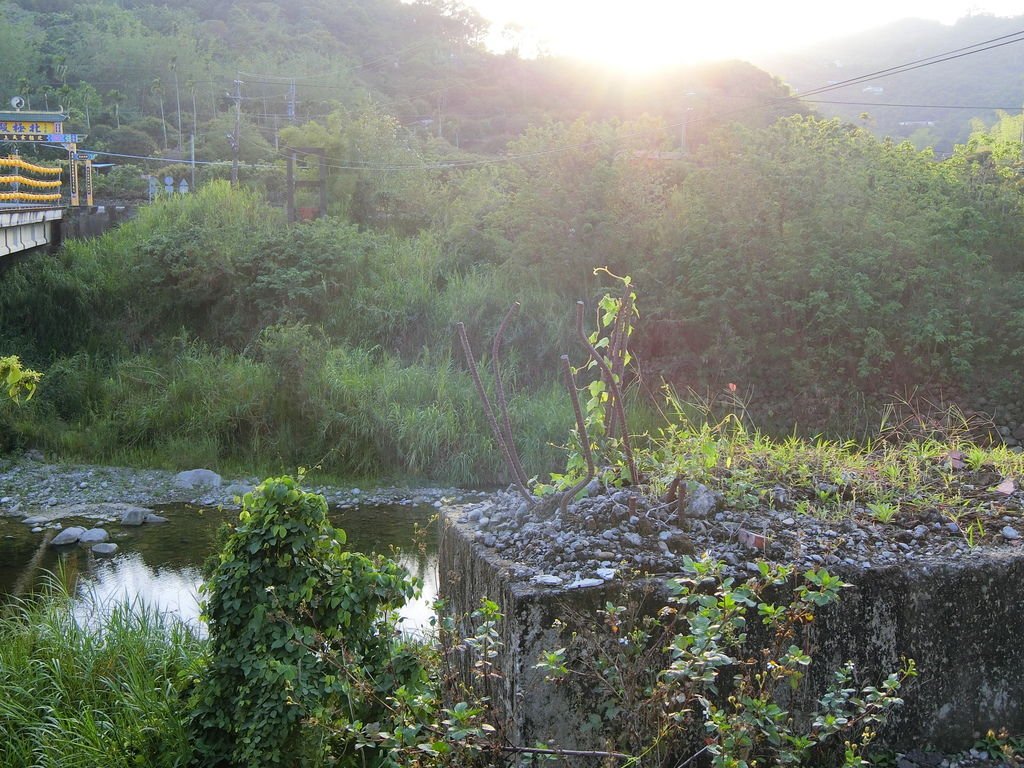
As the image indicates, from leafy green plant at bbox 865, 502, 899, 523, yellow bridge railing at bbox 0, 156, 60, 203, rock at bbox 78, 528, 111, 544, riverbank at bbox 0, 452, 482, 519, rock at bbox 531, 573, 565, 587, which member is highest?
yellow bridge railing at bbox 0, 156, 60, 203

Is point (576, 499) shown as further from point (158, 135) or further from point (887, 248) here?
point (158, 135)

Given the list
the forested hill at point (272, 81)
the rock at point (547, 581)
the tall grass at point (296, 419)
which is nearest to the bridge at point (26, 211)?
the tall grass at point (296, 419)

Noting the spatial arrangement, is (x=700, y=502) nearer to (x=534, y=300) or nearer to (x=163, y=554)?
(x=163, y=554)

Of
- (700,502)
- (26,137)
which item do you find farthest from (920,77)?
(700,502)

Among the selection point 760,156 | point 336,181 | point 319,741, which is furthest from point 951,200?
point 319,741

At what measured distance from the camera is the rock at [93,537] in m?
10.3

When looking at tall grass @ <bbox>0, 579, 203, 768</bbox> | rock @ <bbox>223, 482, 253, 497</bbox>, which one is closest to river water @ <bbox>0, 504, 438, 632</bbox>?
rock @ <bbox>223, 482, 253, 497</bbox>

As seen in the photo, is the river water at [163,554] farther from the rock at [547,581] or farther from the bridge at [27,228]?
the bridge at [27,228]

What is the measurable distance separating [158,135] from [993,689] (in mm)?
41389

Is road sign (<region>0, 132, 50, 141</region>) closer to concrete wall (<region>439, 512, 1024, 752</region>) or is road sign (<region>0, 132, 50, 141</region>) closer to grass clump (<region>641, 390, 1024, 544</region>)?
grass clump (<region>641, 390, 1024, 544</region>)

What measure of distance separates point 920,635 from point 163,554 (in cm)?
860

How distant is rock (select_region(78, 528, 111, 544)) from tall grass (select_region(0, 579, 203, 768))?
4969 mm

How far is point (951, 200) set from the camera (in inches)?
627

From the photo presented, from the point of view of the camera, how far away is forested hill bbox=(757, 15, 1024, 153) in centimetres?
4731
